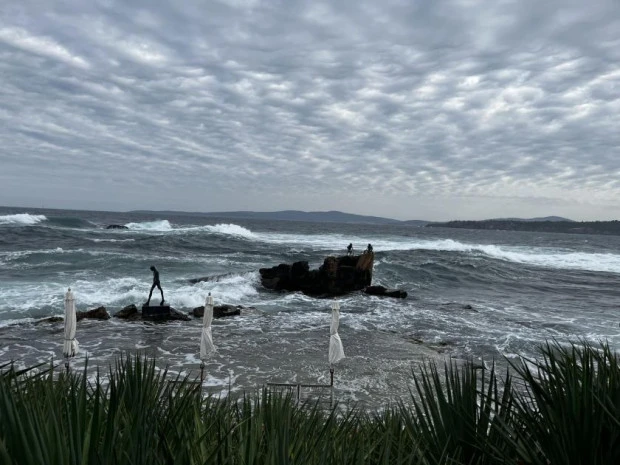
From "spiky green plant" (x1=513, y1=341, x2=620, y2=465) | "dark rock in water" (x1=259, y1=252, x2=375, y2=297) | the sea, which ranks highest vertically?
"spiky green plant" (x1=513, y1=341, x2=620, y2=465)

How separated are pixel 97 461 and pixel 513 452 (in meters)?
2.81

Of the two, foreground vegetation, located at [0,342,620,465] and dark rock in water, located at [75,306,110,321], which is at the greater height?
foreground vegetation, located at [0,342,620,465]

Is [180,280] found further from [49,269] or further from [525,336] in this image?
[525,336]

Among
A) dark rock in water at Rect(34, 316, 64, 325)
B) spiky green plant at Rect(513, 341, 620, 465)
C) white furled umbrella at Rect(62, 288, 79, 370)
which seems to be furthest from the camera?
dark rock in water at Rect(34, 316, 64, 325)

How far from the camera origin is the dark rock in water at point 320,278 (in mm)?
25672

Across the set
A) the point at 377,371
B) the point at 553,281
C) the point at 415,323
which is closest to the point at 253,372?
the point at 377,371

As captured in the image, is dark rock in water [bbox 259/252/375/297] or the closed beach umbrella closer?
the closed beach umbrella

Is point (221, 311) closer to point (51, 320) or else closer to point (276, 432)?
point (51, 320)

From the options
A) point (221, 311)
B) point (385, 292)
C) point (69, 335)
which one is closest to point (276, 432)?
point (69, 335)

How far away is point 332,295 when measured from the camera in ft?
81.6

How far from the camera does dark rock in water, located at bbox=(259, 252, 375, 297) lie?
25672 millimetres

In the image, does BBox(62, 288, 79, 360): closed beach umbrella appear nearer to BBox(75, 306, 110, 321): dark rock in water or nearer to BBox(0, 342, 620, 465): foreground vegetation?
BBox(75, 306, 110, 321): dark rock in water

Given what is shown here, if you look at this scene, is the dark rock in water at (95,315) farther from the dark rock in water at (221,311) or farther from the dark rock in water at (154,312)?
the dark rock in water at (221,311)

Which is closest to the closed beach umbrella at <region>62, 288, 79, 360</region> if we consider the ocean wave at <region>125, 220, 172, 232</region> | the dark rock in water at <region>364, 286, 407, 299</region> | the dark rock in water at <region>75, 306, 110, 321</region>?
the dark rock in water at <region>75, 306, 110, 321</region>
